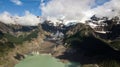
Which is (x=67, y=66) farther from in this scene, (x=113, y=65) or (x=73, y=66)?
(x=113, y=65)

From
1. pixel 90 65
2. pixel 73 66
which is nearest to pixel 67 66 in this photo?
pixel 73 66

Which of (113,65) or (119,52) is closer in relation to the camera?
(113,65)

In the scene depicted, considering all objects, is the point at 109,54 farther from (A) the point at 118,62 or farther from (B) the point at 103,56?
(A) the point at 118,62

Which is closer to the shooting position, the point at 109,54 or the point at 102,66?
the point at 102,66

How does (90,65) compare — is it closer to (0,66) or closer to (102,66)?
(102,66)

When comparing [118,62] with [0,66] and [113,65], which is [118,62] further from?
[0,66]

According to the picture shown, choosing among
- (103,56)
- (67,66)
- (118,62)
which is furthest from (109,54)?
(67,66)

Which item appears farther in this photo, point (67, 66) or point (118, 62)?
point (67, 66)
